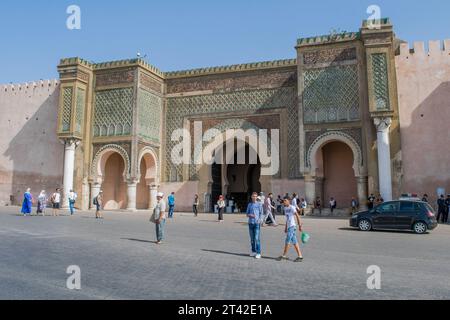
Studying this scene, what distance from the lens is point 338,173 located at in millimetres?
19688

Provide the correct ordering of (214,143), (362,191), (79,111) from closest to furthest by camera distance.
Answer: (362,191) < (214,143) < (79,111)

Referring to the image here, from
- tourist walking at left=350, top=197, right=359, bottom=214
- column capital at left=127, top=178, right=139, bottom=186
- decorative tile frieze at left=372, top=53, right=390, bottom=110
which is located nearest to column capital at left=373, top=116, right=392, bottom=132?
decorative tile frieze at left=372, top=53, right=390, bottom=110

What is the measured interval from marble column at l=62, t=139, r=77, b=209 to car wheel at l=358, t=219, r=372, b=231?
47.7 ft

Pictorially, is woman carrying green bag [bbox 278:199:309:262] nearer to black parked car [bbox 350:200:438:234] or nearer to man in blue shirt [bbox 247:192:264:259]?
man in blue shirt [bbox 247:192:264:259]

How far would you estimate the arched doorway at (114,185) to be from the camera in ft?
73.8

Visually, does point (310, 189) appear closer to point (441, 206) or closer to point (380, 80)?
point (441, 206)

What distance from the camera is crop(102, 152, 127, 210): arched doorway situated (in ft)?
73.8

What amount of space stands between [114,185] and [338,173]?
1228 cm

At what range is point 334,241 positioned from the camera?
9625 mm

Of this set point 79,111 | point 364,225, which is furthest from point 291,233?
point 79,111

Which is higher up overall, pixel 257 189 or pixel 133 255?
pixel 257 189

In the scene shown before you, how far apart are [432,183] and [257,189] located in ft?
38.4

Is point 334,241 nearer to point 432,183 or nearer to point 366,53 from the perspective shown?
point 432,183
